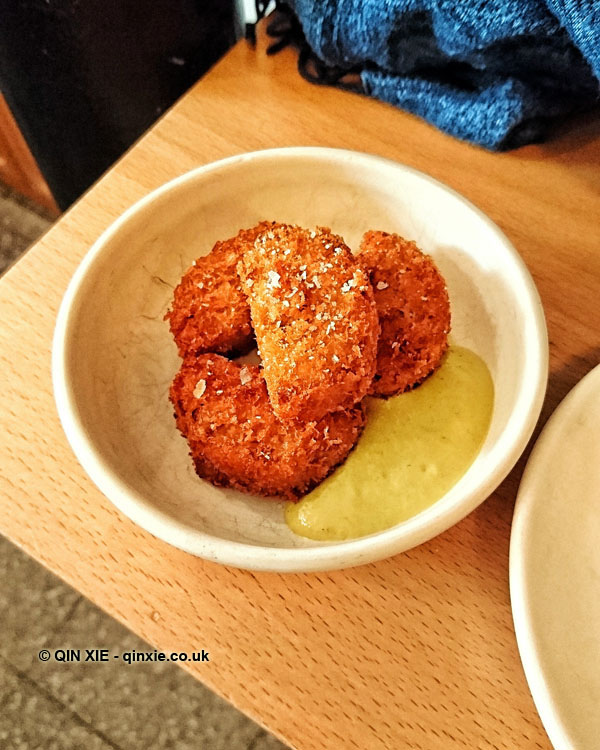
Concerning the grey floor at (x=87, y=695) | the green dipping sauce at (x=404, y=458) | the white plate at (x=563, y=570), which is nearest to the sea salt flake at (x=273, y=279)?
the green dipping sauce at (x=404, y=458)

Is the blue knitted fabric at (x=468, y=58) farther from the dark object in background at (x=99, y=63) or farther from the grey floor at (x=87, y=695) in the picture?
the grey floor at (x=87, y=695)

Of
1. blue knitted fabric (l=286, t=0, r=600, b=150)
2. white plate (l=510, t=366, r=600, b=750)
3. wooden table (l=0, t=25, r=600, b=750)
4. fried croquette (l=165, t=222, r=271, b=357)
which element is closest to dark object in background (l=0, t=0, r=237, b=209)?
blue knitted fabric (l=286, t=0, r=600, b=150)

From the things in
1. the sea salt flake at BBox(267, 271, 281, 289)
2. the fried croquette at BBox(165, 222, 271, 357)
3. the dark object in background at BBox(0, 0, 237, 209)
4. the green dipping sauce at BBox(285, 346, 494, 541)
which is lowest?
the green dipping sauce at BBox(285, 346, 494, 541)

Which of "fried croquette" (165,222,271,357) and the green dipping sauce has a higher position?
"fried croquette" (165,222,271,357)

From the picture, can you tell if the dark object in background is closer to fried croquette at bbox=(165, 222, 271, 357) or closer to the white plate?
fried croquette at bbox=(165, 222, 271, 357)

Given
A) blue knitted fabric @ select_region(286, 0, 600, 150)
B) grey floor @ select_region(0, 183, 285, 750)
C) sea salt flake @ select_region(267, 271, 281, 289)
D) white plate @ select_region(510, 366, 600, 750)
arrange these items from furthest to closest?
grey floor @ select_region(0, 183, 285, 750) → blue knitted fabric @ select_region(286, 0, 600, 150) → sea salt flake @ select_region(267, 271, 281, 289) → white plate @ select_region(510, 366, 600, 750)

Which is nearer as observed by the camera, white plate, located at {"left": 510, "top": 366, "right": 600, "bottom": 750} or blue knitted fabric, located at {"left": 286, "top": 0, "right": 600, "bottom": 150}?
white plate, located at {"left": 510, "top": 366, "right": 600, "bottom": 750}

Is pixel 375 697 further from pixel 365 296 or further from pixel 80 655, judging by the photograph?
pixel 80 655
